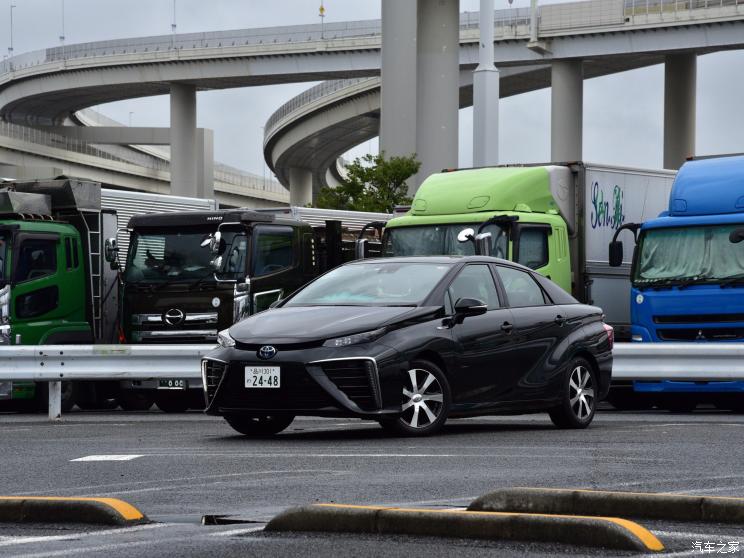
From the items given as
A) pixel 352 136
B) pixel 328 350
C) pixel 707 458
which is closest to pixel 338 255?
pixel 328 350

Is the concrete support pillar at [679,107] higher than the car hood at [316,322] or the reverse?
higher

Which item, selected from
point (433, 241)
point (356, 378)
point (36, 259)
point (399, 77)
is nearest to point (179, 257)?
point (36, 259)

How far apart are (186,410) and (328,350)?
9.08 metres

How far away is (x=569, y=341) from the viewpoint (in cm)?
1389

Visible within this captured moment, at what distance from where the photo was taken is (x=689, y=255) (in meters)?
19.3

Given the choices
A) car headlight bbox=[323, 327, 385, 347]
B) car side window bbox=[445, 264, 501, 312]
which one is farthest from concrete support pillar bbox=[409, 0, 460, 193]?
car headlight bbox=[323, 327, 385, 347]

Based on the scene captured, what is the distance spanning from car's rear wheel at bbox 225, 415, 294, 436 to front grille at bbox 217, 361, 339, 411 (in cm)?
88

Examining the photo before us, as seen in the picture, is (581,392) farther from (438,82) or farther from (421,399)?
(438,82)

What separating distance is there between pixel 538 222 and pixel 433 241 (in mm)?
1405

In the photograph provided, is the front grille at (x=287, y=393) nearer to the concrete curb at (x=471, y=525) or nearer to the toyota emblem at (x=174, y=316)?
the concrete curb at (x=471, y=525)

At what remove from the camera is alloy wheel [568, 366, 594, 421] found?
14.0m

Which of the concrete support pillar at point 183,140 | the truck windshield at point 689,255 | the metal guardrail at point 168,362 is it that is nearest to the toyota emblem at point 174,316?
the metal guardrail at point 168,362

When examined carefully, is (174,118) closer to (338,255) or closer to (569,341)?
(338,255)

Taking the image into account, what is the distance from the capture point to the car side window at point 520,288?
44.9 feet
